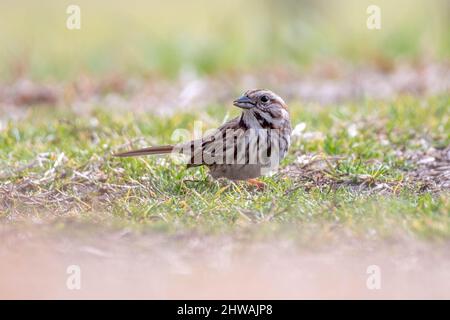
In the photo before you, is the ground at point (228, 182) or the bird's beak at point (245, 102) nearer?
the ground at point (228, 182)

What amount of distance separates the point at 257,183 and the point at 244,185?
12cm

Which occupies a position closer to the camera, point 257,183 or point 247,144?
point 247,144

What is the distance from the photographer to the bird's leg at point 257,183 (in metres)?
6.74

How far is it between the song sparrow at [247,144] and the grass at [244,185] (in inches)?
7.6

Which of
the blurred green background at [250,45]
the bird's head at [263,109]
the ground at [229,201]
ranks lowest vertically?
the ground at [229,201]

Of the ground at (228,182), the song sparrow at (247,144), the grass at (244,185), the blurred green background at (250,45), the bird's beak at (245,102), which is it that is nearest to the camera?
the ground at (228,182)

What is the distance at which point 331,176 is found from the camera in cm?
688

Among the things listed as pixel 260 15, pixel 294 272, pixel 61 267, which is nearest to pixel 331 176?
pixel 294 272

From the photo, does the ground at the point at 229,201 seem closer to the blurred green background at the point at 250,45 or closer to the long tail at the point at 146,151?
the long tail at the point at 146,151

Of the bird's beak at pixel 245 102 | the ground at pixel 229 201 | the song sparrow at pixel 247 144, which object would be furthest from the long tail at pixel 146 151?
the bird's beak at pixel 245 102

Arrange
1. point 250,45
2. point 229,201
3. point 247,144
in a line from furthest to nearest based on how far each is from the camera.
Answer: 1. point 250,45
2. point 247,144
3. point 229,201

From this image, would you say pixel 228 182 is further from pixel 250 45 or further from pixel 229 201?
pixel 250 45

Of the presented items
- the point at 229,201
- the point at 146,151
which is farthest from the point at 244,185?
the point at 146,151

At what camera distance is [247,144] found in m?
6.59
